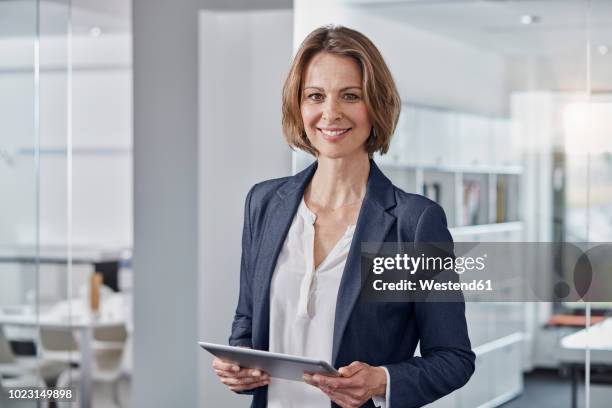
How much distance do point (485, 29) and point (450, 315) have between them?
1.07 m

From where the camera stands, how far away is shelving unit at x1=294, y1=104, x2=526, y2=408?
266 cm

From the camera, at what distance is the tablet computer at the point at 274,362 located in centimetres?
183

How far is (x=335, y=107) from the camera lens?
219 centimetres

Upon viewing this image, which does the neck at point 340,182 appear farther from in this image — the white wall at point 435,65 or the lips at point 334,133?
the white wall at point 435,65

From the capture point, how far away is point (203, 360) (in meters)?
3.04

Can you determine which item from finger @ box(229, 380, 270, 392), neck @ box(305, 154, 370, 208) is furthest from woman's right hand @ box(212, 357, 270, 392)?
neck @ box(305, 154, 370, 208)

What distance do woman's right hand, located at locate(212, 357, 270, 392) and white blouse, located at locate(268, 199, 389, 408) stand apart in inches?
2.5

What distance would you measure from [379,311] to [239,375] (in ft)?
1.20

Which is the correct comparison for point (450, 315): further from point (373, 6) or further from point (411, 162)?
point (373, 6)

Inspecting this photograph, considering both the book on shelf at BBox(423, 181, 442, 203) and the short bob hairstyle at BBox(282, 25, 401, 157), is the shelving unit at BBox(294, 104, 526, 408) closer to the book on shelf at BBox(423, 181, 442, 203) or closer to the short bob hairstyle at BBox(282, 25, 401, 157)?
the book on shelf at BBox(423, 181, 442, 203)

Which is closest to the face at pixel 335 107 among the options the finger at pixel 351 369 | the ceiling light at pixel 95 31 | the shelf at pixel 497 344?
the finger at pixel 351 369

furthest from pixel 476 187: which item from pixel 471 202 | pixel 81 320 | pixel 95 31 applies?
pixel 95 31

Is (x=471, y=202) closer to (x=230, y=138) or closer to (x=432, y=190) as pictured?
(x=432, y=190)

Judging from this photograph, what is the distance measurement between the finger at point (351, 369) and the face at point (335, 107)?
57cm
